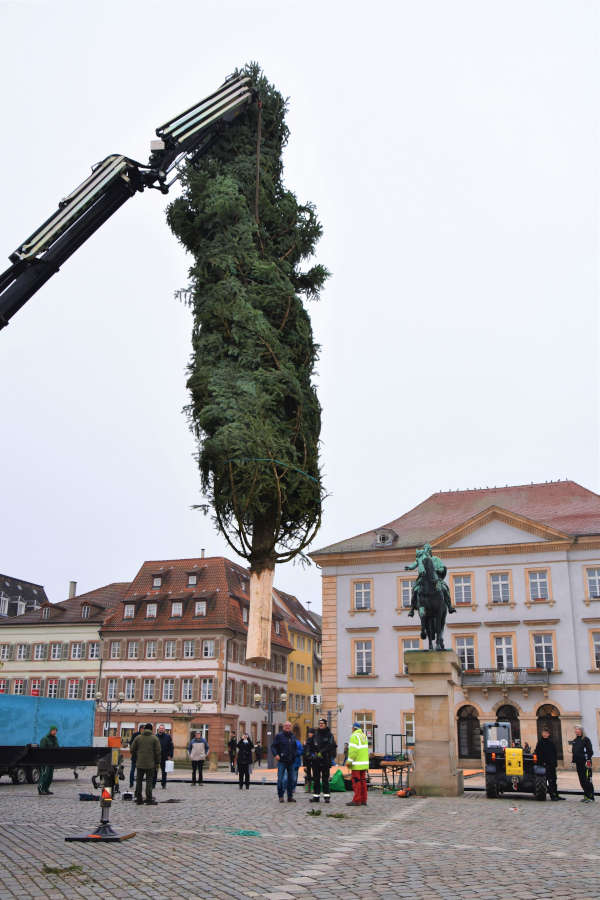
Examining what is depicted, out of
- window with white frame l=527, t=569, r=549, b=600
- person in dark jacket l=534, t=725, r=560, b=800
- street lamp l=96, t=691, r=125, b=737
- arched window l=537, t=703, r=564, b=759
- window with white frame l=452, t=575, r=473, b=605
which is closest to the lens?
person in dark jacket l=534, t=725, r=560, b=800

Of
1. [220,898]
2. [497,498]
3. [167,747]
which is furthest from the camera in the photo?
[497,498]

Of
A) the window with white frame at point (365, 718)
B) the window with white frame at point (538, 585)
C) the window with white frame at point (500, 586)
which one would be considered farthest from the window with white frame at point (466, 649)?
the window with white frame at point (365, 718)

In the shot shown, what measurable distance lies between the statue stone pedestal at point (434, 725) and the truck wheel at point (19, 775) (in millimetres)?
10350

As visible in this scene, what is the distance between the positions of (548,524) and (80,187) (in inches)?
1339

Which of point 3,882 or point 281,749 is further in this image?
point 281,749

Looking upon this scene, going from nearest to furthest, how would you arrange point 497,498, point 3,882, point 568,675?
1. point 3,882
2. point 568,675
3. point 497,498

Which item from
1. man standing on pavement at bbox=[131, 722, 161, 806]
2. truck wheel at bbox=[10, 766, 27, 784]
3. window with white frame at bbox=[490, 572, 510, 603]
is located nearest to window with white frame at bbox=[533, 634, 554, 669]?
window with white frame at bbox=[490, 572, 510, 603]

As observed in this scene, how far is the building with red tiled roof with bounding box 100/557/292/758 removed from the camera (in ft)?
165

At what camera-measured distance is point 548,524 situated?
141ft

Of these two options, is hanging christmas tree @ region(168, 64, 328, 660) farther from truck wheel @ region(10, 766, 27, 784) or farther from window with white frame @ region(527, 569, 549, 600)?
window with white frame @ region(527, 569, 549, 600)

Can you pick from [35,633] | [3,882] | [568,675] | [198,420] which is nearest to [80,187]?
[198,420]

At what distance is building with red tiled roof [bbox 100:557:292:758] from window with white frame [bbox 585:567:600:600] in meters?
20.4

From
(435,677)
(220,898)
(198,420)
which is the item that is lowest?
(220,898)

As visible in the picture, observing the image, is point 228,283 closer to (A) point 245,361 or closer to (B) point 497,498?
(A) point 245,361
